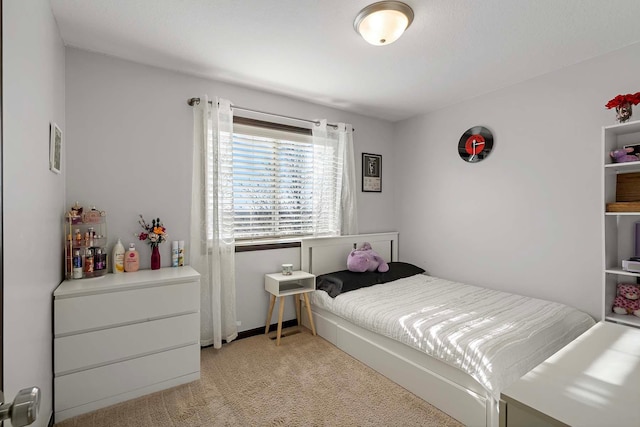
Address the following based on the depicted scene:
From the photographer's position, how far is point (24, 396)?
63 cm

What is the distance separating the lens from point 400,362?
90.0 inches

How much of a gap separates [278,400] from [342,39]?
253 centimetres

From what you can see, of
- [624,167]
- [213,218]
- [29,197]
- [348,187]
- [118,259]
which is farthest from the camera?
[348,187]

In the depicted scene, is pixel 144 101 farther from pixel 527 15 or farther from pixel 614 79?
pixel 614 79

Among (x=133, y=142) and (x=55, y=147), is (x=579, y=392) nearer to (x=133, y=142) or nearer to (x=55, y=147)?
(x=55, y=147)

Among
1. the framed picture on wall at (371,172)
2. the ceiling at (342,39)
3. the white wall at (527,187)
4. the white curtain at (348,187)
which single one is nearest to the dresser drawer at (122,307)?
the ceiling at (342,39)

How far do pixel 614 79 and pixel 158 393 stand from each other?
13.4 feet

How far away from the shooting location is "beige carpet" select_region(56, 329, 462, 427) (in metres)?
1.92

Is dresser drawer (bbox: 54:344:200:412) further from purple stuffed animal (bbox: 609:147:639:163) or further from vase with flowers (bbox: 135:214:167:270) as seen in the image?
purple stuffed animal (bbox: 609:147:639:163)

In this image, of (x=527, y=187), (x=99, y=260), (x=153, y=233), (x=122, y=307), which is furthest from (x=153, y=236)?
(x=527, y=187)

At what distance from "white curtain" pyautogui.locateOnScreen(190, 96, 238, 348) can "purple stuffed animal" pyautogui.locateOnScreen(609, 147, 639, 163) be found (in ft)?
9.79

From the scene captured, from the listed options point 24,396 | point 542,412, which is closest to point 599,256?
point 542,412

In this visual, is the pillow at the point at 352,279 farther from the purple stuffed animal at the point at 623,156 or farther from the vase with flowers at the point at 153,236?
the purple stuffed animal at the point at 623,156

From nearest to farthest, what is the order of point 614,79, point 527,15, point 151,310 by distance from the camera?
point 527,15, point 151,310, point 614,79
